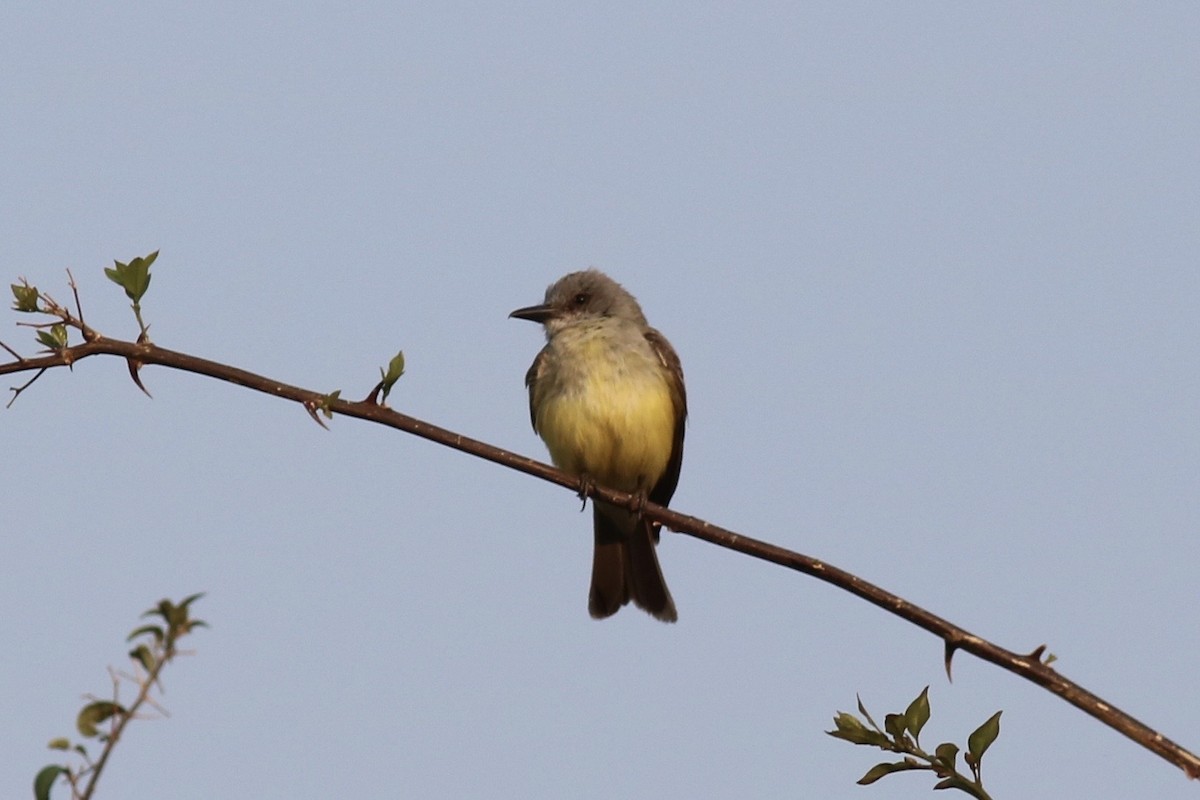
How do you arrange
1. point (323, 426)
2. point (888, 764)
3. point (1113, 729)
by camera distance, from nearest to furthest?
point (1113, 729), point (888, 764), point (323, 426)

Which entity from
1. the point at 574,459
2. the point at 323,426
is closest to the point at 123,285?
the point at 323,426

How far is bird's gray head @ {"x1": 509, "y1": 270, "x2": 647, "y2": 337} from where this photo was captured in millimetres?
8273

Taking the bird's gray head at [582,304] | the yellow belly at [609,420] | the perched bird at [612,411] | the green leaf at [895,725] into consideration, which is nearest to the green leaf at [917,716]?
the green leaf at [895,725]

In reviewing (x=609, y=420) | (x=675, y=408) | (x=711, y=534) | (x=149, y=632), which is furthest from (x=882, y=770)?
(x=675, y=408)

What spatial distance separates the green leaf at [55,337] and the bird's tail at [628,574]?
5.14 meters

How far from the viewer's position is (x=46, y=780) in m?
1.44

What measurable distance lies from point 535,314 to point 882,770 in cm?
584

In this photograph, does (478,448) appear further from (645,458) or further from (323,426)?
(645,458)

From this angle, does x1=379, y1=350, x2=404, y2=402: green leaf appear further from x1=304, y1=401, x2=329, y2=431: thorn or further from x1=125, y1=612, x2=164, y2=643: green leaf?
x1=125, y1=612, x2=164, y2=643: green leaf

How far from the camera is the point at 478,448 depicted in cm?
326

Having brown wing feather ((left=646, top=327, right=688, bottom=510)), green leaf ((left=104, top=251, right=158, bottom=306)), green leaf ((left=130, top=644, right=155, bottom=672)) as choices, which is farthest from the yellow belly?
green leaf ((left=130, top=644, right=155, bottom=672))

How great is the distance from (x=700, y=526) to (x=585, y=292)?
5138 millimetres

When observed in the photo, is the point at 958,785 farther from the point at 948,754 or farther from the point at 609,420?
the point at 609,420

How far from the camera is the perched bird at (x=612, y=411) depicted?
Result: 7512mm
